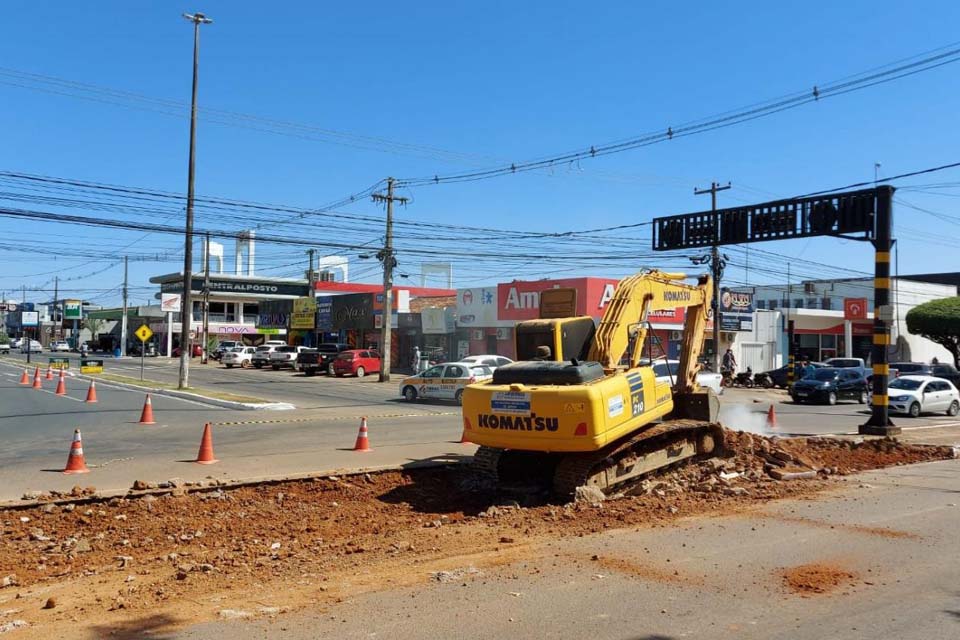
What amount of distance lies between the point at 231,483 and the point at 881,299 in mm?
14234

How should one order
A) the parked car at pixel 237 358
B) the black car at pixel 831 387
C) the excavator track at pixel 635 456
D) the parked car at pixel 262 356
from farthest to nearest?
1. the parked car at pixel 237 358
2. the parked car at pixel 262 356
3. the black car at pixel 831 387
4. the excavator track at pixel 635 456

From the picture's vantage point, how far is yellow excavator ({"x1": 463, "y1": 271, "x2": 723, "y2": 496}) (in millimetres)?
9438

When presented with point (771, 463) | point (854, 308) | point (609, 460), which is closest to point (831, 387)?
point (771, 463)

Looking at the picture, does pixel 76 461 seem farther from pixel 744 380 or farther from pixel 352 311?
pixel 352 311

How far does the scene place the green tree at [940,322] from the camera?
4688cm

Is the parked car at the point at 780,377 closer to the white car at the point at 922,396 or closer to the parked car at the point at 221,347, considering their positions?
the white car at the point at 922,396

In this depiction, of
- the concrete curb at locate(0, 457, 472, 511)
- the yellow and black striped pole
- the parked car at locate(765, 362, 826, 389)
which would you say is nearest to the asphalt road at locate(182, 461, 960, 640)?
the concrete curb at locate(0, 457, 472, 511)

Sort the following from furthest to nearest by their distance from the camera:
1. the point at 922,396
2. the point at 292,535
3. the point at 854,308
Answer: the point at 854,308
the point at 922,396
the point at 292,535

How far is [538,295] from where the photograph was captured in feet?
139

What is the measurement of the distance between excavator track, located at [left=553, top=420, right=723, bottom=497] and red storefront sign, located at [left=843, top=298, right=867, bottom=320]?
1715 inches

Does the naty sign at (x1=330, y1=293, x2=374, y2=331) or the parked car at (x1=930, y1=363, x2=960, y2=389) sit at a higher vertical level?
the naty sign at (x1=330, y1=293, x2=374, y2=331)

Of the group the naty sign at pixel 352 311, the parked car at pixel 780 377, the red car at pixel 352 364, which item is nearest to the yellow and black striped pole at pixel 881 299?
the parked car at pixel 780 377

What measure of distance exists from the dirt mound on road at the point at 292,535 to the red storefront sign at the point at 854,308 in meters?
42.3

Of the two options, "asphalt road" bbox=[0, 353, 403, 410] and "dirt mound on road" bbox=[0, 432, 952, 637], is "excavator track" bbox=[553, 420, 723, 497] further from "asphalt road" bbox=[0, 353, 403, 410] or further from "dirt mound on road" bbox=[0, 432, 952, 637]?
"asphalt road" bbox=[0, 353, 403, 410]
